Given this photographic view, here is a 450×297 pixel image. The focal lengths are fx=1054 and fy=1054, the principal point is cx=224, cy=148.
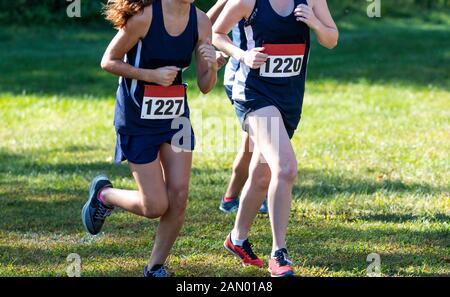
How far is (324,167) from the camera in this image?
9.08 metres

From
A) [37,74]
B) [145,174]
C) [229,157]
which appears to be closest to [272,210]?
[145,174]

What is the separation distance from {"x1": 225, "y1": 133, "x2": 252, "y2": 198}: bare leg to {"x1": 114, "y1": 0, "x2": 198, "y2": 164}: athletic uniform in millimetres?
1688

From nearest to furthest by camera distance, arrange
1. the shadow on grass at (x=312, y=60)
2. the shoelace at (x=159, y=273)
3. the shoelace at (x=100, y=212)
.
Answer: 1. the shoelace at (x=159, y=273)
2. the shoelace at (x=100, y=212)
3. the shadow on grass at (x=312, y=60)

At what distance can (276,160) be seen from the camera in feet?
18.9

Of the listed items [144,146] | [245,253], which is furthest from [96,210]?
[245,253]

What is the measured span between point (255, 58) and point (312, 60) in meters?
10.4

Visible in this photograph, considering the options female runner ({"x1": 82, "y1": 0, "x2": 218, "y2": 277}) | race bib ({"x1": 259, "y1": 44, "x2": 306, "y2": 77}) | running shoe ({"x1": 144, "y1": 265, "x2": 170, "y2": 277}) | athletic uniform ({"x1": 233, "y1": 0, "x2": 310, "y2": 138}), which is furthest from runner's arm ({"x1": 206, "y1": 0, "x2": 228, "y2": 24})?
running shoe ({"x1": 144, "y1": 265, "x2": 170, "y2": 277})

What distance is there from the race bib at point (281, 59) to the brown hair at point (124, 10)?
0.76 metres

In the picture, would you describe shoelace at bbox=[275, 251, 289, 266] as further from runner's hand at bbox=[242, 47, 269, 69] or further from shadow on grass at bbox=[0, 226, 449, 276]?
runner's hand at bbox=[242, 47, 269, 69]

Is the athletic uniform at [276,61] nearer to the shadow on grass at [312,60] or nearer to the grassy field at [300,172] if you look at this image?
the grassy field at [300,172]

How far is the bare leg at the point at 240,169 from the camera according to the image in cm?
744

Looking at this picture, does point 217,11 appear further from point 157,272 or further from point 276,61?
point 157,272

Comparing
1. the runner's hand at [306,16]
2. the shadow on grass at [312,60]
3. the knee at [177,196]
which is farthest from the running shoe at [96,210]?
the shadow on grass at [312,60]
